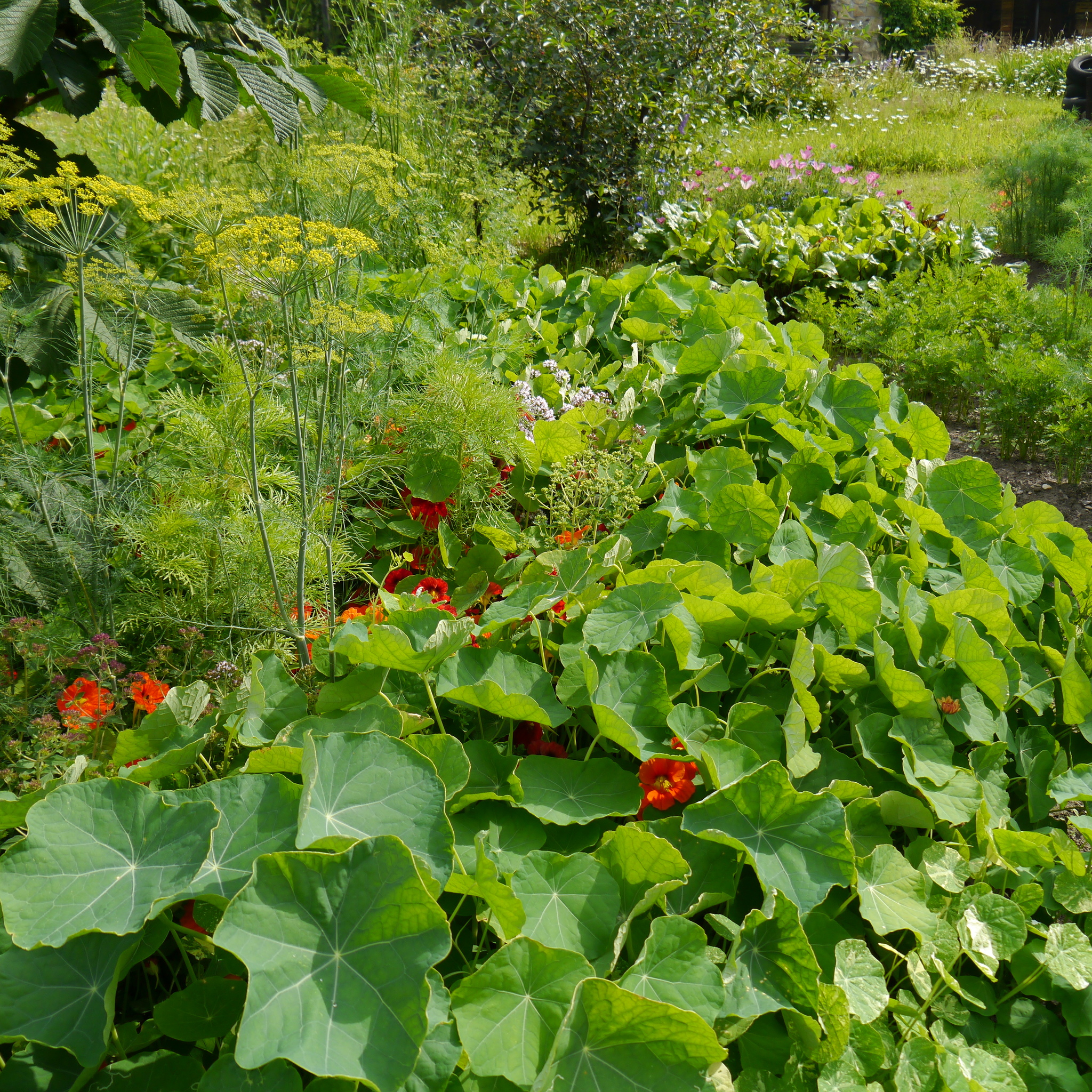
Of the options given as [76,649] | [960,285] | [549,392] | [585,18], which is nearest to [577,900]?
[76,649]

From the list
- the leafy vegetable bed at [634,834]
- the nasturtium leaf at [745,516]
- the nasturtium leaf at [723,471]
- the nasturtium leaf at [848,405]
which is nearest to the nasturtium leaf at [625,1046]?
the leafy vegetable bed at [634,834]

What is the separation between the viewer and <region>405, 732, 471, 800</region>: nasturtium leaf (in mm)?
1193

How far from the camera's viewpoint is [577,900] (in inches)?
45.4

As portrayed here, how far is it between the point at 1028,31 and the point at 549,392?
23.3m

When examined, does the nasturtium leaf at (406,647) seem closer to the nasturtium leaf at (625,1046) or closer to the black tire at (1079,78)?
the nasturtium leaf at (625,1046)

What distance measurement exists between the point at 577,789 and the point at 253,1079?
0.61 meters

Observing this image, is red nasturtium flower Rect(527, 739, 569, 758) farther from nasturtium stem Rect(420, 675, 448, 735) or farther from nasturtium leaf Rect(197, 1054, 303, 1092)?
nasturtium leaf Rect(197, 1054, 303, 1092)

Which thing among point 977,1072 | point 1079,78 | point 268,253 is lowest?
point 977,1072

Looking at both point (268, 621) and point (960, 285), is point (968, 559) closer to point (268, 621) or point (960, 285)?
point (268, 621)

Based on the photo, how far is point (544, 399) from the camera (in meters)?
2.47

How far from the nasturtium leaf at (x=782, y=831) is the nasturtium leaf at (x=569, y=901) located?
15 centimetres

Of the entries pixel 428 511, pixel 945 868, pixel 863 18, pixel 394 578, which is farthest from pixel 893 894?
pixel 863 18

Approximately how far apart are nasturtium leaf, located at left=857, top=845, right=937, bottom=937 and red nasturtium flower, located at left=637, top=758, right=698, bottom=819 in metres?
0.28

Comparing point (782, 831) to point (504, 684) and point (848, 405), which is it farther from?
point (848, 405)
